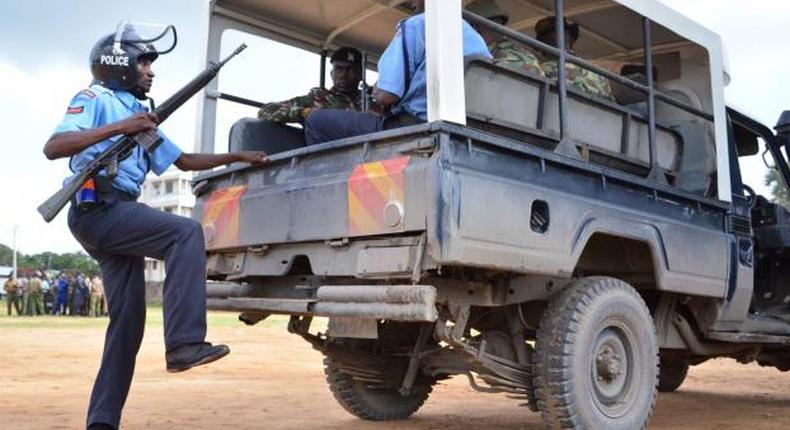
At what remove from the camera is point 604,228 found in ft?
15.4

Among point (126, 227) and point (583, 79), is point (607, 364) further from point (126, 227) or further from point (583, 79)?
point (126, 227)

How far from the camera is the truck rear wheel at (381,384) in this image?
5691 millimetres

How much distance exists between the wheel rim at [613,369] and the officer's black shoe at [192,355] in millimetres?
1907

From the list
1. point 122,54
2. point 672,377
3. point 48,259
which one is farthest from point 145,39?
point 48,259

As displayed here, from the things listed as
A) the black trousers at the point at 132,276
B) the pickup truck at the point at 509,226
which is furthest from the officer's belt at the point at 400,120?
the black trousers at the point at 132,276

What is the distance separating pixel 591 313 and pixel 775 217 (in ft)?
10.2

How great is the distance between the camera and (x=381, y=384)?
5.86 m

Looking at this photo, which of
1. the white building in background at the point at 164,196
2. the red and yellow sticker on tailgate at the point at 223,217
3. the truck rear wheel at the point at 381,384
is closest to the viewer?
the red and yellow sticker on tailgate at the point at 223,217

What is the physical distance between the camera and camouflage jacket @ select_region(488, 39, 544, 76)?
4.85m

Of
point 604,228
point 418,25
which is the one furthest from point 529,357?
point 418,25

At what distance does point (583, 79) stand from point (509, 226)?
4.93 feet

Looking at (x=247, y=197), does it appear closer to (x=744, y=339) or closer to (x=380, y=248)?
(x=380, y=248)

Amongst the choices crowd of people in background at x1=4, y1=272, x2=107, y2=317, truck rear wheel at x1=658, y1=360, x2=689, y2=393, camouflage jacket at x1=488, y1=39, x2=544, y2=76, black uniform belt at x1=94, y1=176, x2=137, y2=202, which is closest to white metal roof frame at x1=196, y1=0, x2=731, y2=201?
camouflage jacket at x1=488, y1=39, x2=544, y2=76

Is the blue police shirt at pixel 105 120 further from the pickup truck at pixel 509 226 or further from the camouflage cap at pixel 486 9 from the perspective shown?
the camouflage cap at pixel 486 9
